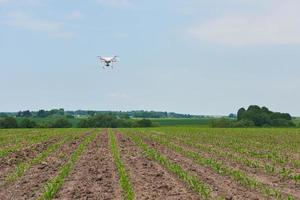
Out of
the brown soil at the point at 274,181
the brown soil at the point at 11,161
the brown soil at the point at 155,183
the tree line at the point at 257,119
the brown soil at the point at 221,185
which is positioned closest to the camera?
the brown soil at the point at 155,183

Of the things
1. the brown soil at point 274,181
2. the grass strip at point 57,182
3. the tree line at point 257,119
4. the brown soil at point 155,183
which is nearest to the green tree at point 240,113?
the tree line at point 257,119

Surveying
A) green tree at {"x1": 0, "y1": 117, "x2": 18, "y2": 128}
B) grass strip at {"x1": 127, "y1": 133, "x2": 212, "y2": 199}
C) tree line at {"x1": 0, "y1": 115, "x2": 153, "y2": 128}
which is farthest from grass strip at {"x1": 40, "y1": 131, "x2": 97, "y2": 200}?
green tree at {"x1": 0, "y1": 117, "x2": 18, "y2": 128}

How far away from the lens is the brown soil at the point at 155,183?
518 inches

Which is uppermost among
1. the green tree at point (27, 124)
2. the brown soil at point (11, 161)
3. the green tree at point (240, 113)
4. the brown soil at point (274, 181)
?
the green tree at point (240, 113)

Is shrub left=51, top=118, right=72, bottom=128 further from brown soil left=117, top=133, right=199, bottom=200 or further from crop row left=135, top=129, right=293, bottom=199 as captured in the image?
brown soil left=117, top=133, right=199, bottom=200

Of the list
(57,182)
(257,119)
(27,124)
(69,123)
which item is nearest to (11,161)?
(57,182)

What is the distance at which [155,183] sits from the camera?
1540cm

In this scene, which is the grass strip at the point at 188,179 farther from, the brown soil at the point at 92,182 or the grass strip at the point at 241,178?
the brown soil at the point at 92,182

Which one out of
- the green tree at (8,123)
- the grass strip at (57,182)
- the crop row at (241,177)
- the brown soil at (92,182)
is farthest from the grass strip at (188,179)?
the green tree at (8,123)

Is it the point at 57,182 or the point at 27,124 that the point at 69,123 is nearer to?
the point at 27,124

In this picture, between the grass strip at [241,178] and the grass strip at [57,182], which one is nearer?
the grass strip at [57,182]

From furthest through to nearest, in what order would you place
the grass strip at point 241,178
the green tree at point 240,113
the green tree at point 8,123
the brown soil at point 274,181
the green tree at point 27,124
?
1. the green tree at point 240,113
2. the green tree at point 8,123
3. the green tree at point 27,124
4. the brown soil at point 274,181
5. the grass strip at point 241,178

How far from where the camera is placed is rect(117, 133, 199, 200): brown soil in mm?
13148

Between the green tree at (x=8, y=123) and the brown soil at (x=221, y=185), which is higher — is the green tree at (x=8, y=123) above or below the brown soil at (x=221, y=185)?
above
